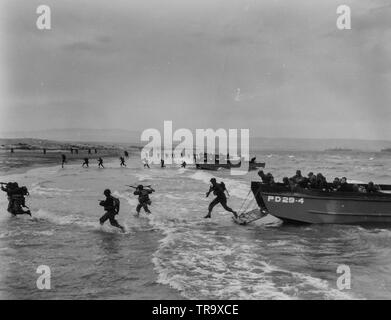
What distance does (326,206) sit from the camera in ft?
50.0

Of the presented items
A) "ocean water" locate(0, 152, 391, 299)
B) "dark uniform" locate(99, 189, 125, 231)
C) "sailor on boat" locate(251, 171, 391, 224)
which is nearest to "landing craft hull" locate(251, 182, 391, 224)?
"sailor on boat" locate(251, 171, 391, 224)

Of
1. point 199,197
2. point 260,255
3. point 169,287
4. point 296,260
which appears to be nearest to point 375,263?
point 296,260

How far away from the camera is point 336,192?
49.5ft

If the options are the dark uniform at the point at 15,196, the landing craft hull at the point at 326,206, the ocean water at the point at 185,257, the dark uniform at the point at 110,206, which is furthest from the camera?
the dark uniform at the point at 15,196

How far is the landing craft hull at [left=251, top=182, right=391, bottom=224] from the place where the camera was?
15.1m

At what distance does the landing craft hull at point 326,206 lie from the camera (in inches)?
594

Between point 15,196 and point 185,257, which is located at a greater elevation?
point 15,196

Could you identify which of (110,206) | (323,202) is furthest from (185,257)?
(323,202)

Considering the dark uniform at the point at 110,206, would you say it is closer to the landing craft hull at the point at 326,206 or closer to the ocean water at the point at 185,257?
the ocean water at the point at 185,257

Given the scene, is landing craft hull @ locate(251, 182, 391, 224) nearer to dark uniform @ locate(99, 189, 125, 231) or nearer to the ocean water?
the ocean water

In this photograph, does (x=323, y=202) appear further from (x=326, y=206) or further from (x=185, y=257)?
(x=185, y=257)

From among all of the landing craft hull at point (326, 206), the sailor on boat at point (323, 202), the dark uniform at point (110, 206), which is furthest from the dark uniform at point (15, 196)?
the landing craft hull at point (326, 206)
